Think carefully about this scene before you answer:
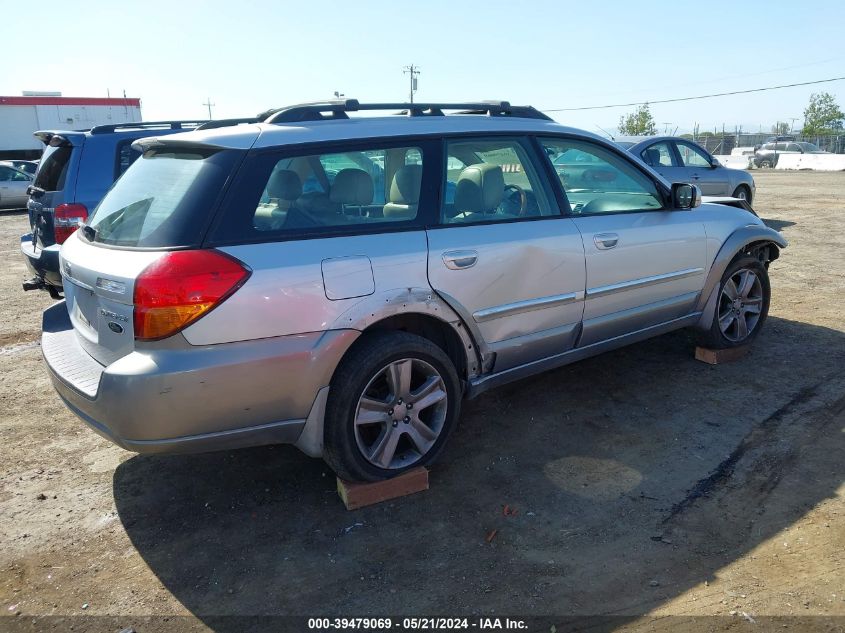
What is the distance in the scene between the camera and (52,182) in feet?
21.1

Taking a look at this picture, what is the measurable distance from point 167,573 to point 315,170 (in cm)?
196

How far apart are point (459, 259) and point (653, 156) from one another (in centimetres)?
855

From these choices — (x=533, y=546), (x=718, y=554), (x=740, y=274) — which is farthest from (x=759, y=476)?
(x=740, y=274)

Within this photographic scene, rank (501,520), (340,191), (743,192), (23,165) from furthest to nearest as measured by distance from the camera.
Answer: (23,165) → (743,192) → (340,191) → (501,520)

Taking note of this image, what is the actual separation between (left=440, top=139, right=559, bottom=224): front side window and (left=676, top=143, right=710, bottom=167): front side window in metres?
8.62

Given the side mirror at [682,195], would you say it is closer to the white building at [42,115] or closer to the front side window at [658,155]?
the front side window at [658,155]

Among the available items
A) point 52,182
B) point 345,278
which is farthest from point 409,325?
point 52,182

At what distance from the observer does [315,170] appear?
3.36 m

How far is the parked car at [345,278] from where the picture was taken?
2.92 meters

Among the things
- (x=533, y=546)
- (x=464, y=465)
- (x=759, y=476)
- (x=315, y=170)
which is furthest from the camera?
(x=464, y=465)

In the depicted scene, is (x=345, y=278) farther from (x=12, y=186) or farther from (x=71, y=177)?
(x=12, y=186)

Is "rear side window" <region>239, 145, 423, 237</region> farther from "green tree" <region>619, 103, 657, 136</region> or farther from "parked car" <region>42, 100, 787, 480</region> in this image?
"green tree" <region>619, 103, 657, 136</region>

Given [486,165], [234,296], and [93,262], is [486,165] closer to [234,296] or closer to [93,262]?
[234,296]

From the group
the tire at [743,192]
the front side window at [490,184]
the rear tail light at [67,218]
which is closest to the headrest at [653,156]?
the tire at [743,192]
